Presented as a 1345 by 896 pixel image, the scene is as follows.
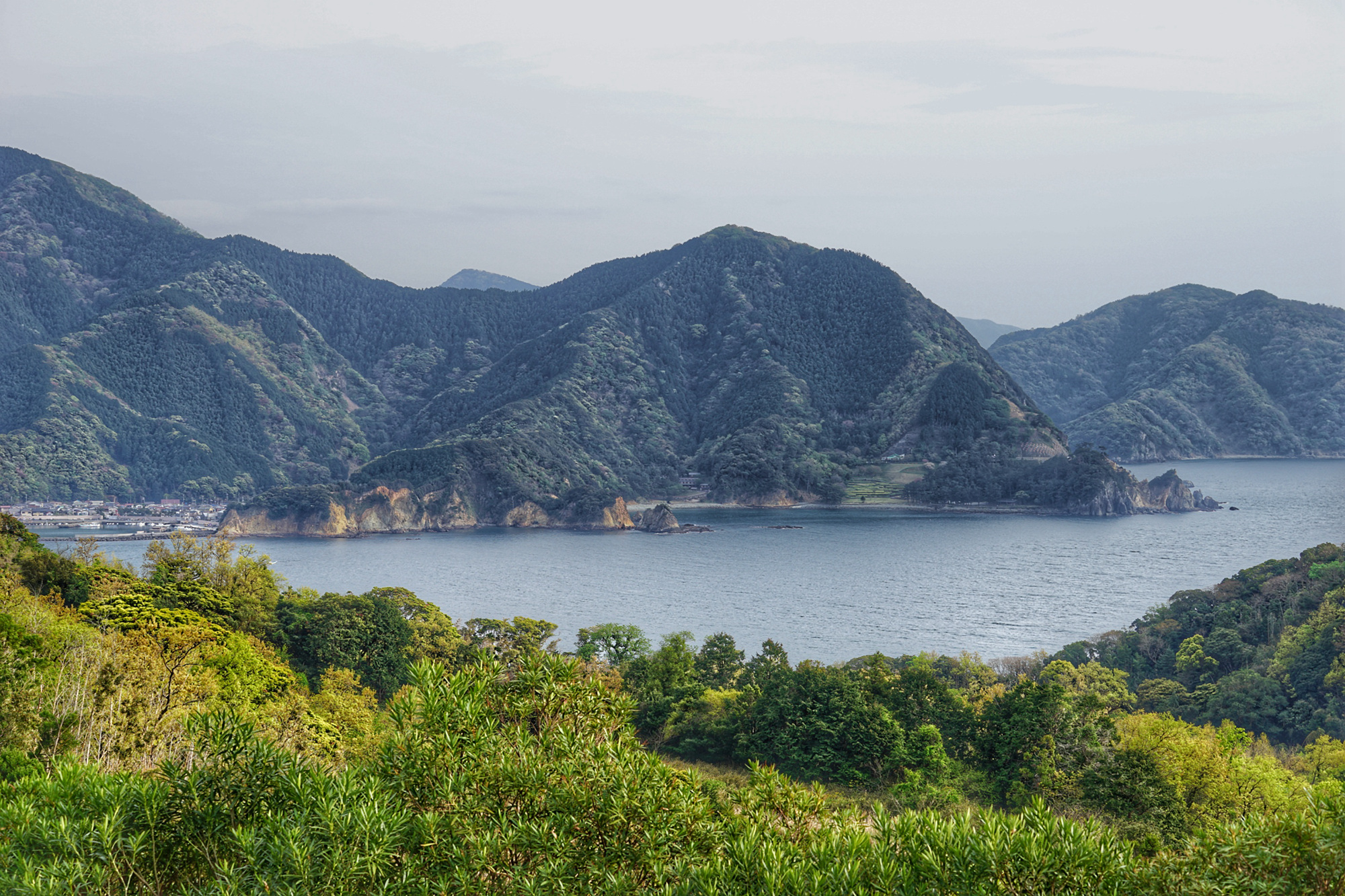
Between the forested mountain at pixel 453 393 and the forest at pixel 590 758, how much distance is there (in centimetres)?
8625

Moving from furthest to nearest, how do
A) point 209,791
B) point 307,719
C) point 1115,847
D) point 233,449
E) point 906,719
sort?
1. point 233,449
2. point 906,719
3. point 307,719
4. point 209,791
5. point 1115,847

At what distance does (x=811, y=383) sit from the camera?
17362 centimetres

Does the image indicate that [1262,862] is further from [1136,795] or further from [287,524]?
[287,524]

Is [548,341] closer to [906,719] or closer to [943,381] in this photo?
[943,381]

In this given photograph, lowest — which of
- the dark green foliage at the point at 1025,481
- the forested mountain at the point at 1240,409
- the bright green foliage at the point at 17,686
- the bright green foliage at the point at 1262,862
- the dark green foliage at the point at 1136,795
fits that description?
the dark green foliage at the point at 1136,795

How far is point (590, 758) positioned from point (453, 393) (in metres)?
176

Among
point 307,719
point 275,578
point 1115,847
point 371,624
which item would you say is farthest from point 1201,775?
point 275,578

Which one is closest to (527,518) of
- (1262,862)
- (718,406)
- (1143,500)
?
(718,406)

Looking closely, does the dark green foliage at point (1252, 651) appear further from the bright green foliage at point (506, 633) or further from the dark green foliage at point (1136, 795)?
the bright green foliage at point (506, 633)

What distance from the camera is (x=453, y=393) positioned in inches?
7126

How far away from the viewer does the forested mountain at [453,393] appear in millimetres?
130125

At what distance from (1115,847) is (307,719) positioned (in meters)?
18.5

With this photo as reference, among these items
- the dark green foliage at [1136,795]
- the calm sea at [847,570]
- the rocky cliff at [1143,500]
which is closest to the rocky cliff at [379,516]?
the calm sea at [847,570]

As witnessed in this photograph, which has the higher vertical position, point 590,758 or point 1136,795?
point 590,758
